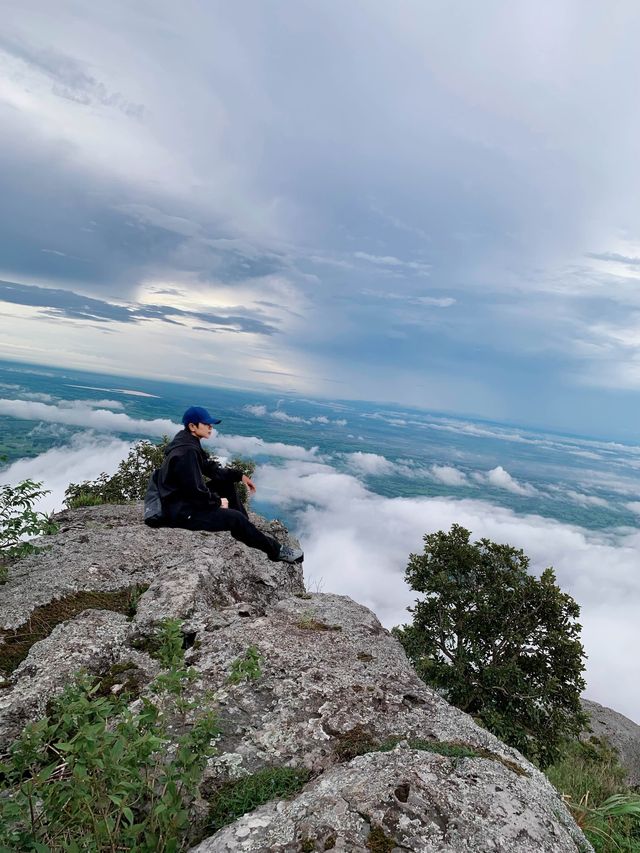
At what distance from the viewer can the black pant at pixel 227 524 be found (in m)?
10.4

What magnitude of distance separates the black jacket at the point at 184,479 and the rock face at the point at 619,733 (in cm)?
3192

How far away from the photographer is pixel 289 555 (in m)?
11.0

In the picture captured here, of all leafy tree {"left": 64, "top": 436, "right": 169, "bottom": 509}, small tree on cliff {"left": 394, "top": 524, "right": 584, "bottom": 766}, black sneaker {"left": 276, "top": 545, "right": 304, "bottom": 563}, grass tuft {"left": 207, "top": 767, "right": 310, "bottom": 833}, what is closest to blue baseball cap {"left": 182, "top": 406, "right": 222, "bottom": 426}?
black sneaker {"left": 276, "top": 545, "right": 304, "bottom": 563}

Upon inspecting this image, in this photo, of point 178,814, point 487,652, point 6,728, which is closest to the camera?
point 178,814

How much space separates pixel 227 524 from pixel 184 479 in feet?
4.52

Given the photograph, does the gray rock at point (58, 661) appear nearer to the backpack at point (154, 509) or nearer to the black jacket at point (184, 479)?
the black jacket at point (184, 479)

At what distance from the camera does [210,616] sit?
6941mm

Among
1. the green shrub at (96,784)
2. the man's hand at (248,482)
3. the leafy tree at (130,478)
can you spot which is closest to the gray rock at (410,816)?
the green shrub at (96,784)

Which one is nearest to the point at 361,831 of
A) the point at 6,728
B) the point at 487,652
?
the point at 6,728

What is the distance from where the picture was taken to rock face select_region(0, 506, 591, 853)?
10.7ft

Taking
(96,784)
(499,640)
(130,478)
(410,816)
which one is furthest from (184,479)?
(130,478)

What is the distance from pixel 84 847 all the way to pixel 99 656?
3.21 m

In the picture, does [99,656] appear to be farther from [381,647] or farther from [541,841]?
[541,841]

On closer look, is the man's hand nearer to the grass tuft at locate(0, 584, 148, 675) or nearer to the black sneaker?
the black sneaker
